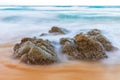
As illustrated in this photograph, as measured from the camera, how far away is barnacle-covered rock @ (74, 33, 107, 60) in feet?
15.6

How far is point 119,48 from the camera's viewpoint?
5523mm

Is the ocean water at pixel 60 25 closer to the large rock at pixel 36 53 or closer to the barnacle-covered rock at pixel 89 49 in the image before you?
the barnacle-covered rock at pixel 89 49

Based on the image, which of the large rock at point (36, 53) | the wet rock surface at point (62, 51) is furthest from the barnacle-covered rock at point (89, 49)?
the large rock at point (36, 53)

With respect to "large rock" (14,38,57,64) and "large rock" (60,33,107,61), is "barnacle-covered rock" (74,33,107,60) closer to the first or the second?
"large rock" (60,33,107,61)

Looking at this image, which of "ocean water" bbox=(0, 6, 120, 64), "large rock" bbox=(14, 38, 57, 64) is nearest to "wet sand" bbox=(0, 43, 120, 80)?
"large rock" bbox=(14, 38, 57, 64)

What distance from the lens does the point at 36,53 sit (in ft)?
14.4

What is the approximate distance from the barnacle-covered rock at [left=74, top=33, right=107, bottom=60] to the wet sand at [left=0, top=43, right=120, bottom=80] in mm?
206

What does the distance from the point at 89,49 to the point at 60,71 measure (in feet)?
2.73

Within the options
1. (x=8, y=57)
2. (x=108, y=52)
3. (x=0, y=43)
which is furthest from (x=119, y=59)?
(x=0, y=43)

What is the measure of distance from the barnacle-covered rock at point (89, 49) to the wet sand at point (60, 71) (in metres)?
0.21

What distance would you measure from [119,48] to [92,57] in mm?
1041

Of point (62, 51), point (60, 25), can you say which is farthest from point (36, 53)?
point (60, 25)

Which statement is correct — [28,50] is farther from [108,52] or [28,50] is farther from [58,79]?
[108,52]

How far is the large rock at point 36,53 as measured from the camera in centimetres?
441
